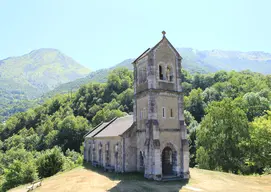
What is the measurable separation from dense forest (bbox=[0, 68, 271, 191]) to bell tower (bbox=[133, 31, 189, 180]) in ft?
45.4

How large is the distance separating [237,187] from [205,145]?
18.4 meters

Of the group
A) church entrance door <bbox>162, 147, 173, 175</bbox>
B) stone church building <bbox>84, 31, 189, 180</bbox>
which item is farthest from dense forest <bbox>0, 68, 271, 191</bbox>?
stone church building <bbox>84, 31, 189, 180</bbox>

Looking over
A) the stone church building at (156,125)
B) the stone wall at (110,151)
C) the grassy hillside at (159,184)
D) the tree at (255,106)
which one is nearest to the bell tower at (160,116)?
the stone church building at (156,125)

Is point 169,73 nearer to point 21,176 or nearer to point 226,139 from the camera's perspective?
point 226,139

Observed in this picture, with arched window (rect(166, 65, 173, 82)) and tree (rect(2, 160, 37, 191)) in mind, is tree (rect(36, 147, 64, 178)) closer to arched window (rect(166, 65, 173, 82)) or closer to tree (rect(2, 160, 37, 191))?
tree (rect(2, 160, 37, 191))

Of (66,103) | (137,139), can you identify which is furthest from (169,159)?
(66,103)

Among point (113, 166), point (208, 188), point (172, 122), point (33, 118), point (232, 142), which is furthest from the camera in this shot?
point (33, 118)

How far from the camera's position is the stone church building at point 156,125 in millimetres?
26953

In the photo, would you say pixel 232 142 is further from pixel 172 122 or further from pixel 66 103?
pixel 66 103

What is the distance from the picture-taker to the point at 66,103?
5192 inches

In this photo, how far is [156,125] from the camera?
2692cm

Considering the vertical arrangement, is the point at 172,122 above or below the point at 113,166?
above

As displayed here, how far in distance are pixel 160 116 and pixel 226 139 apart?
1866cm

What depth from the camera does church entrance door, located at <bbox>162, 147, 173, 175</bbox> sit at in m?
29.6
